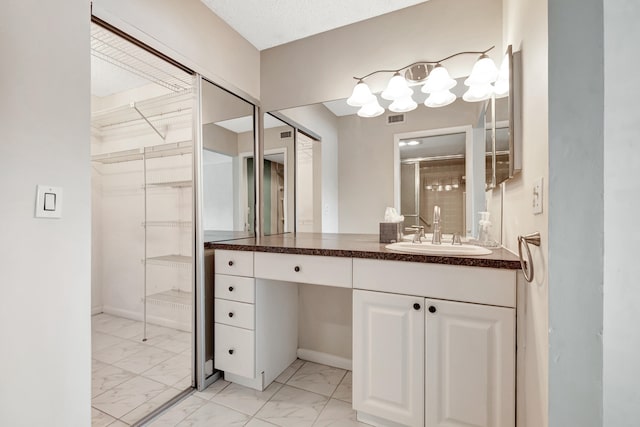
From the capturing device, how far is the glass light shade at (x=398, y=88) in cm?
177

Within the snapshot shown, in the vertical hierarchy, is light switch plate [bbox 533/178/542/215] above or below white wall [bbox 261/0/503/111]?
below

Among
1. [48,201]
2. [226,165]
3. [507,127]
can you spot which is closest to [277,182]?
[226,165]

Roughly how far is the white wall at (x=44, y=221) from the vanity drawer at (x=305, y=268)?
30.4 inches

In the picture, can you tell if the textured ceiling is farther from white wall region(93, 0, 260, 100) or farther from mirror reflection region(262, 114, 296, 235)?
mirror reflection region(262, 114, 296, 235)

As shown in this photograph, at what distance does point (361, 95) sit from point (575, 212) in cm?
144

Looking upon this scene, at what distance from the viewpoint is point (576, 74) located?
0.72 metres

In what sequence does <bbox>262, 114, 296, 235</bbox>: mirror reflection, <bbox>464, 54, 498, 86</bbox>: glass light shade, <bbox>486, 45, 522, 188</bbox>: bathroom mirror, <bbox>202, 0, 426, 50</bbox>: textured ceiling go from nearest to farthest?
<bbox>486, 45, 522, 188</bbox>: bathroom mirror < <bbox>464, 54, 498, 86</bbox>: glass light shade < <bbox>202, 0, 426, 50</bbox>: textured ceiling < <bbox>262, 114, 296, 235</bbox>: mirror reflection

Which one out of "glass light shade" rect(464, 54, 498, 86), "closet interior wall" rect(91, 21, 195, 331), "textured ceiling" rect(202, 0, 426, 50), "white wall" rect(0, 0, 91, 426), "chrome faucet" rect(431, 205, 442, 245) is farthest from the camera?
"closet interior wall" rect(91, 21, 195, 331)

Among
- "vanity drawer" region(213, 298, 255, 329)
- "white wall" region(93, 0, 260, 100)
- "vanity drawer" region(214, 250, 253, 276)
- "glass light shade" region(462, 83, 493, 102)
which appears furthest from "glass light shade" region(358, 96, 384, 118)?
"vanity drawer" region(213, 298, 255, 329)

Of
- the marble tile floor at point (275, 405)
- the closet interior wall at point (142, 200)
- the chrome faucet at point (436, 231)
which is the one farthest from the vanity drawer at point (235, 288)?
the chrome faucet at point (436, 231)

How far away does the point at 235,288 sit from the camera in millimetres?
1692

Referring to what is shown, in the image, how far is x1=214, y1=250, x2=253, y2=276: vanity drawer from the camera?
5.42ft

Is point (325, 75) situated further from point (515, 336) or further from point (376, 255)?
point (515, 336)

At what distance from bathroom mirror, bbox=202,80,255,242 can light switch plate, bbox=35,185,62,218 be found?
76 centimetres
